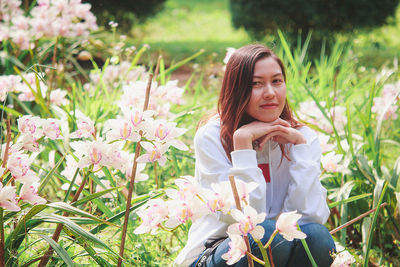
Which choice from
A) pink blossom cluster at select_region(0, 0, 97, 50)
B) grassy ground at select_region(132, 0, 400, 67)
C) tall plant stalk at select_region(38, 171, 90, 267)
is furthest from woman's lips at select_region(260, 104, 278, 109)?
grassy ground at select_region(132, 0, 400, 67)

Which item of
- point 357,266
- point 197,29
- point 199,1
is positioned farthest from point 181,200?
point 199,1

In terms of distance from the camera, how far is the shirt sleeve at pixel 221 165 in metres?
1.62

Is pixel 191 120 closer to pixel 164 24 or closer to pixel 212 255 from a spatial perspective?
pixel 212 255

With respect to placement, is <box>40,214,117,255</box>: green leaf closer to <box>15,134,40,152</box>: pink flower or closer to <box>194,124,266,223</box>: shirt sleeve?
<box>15,134,40,152</box>: pink flower

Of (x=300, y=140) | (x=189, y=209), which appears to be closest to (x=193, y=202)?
(x=189, y=209)

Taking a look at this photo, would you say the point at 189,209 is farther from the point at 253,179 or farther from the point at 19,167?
the point at 19,167

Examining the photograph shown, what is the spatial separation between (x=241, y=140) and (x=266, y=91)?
0.68ft

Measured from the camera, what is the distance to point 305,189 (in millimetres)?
1716

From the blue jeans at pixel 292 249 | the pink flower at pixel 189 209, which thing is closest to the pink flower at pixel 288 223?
the pink flower at pixel 189 209

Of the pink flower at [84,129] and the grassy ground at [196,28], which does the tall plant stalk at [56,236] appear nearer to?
the pink flower at [84,129]

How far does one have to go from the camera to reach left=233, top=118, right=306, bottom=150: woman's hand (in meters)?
1.67

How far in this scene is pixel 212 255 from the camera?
1.64m

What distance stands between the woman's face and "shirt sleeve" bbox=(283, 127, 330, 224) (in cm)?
17

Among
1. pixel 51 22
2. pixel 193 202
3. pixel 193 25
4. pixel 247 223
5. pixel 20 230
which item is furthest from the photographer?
pixel 193 25
